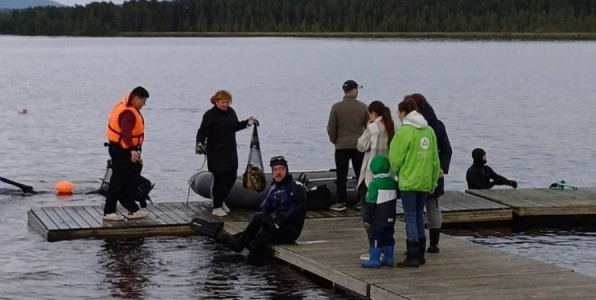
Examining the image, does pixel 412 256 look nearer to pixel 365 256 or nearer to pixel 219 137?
pixel 365 256

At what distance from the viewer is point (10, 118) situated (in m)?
45.3

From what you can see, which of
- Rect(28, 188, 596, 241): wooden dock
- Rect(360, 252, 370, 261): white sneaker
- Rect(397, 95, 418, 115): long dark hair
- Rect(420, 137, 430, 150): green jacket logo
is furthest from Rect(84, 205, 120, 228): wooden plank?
Rect(420, 137, 430, 150): green jacket logo

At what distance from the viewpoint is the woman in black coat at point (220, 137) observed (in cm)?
1451

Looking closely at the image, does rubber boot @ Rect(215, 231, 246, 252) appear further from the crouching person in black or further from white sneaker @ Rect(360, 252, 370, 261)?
white sneaker @ Rect(360, 252, 370, 261)

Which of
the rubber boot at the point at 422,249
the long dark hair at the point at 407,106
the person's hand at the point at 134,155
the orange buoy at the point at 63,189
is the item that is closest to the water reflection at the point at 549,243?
the rubber boot at the point at 422,249

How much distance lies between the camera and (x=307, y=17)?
171625 millimetres

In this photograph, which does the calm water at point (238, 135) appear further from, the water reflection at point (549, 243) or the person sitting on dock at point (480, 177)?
the person sitting on dock at point (480, 177)

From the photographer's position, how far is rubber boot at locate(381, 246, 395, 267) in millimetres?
11685

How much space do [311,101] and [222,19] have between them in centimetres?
12581

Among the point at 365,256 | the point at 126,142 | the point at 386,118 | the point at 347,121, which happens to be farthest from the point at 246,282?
the point at 347,121

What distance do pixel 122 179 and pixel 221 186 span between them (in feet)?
4.29

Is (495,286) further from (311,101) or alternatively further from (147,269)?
(311,101)

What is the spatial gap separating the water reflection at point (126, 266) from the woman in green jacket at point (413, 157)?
9.50 feet

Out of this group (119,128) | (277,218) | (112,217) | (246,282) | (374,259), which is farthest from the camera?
(112,217)
